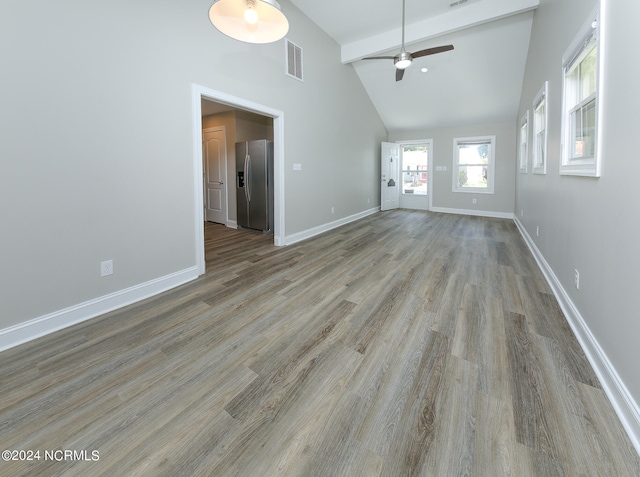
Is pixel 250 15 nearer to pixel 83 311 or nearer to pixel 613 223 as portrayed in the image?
pixel 613 223

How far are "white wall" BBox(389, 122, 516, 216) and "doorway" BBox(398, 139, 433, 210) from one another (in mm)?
135

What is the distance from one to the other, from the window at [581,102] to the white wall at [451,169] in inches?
210

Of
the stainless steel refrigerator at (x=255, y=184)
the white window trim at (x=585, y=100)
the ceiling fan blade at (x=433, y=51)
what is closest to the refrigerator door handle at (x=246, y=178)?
the stainless steel refrigerator at (x=255, y=184)

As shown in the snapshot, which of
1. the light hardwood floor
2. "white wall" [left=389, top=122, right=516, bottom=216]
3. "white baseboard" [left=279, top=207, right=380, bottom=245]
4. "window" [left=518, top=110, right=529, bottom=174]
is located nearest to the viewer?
the light hardwood floor

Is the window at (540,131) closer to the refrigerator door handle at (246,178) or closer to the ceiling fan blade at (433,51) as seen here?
the ceiling fan blade at (433,51)

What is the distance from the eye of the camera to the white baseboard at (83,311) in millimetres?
2041

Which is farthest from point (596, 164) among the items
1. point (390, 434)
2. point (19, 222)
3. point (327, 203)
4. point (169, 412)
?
point (327, 203)

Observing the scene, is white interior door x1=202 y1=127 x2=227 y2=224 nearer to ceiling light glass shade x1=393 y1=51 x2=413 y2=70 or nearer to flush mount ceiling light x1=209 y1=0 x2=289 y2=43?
ceiling light glass shade x1=393 y1=51 x2=413 y2=70

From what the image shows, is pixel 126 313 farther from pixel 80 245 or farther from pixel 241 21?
pixel 241 21

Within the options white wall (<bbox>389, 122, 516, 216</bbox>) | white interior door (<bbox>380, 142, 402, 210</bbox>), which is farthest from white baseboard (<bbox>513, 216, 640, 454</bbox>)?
white interior door (<bbox>380, 142, 402, 210</bbox>)

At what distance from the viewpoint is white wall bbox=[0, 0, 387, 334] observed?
2.00 metres

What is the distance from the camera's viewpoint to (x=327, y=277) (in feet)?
11.0

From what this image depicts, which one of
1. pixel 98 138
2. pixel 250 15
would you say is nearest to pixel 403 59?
pixel 250 15

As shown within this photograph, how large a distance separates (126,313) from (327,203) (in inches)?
157
